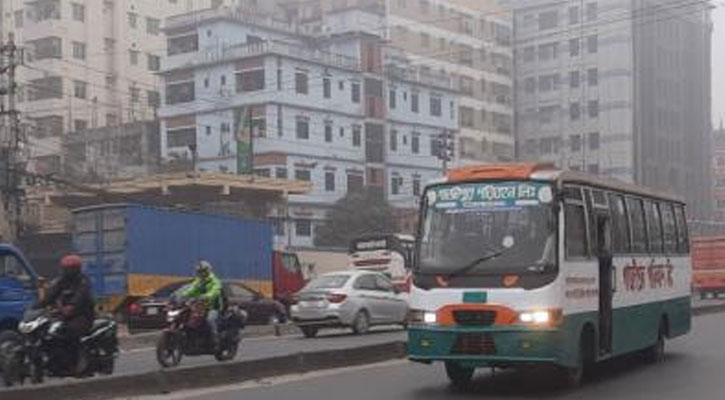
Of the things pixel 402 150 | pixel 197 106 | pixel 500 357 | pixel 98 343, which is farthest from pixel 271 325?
pixel 402 150

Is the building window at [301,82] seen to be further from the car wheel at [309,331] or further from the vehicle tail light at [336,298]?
the vehicle tail light at [336,298]

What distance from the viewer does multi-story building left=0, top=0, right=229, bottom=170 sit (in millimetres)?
89938

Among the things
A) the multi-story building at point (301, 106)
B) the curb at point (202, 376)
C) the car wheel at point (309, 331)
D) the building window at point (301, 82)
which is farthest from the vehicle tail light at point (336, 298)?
the building window at point (301, 82)

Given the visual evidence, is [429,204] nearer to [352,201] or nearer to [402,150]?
[352,201]

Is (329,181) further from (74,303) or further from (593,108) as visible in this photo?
(74,303)

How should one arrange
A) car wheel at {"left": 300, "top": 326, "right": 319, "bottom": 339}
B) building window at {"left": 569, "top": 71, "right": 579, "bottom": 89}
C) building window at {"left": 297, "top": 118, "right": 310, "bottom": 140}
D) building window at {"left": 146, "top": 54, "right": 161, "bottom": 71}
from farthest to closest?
building window at {"left": 569, "top": 71, "right": 579, "bottom": 89}, building window at {"left": 146, "top": 54, "right": 161, "bottom": 71}, building window at {"left": 297, "top": 118, "right": 310, "bottom": 140}, car wheel at {"left": 300, "top": 326, "right": 319, "bottom": 339}

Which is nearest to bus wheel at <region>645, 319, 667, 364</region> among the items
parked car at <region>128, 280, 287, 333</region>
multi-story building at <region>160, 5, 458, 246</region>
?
parked car at <region>128, 280, 287, 333</region>

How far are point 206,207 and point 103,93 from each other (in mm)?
35687

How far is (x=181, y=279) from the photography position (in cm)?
2947

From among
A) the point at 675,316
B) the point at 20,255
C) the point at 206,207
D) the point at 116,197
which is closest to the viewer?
the point at 20,255

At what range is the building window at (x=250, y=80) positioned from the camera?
7712cm

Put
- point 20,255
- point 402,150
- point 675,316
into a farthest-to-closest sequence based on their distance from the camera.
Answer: point 402,150, point 675,316, point 20,255

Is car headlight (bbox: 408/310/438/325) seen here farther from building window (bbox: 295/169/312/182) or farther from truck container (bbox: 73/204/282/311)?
building window (bbox: 295/169/312/182)

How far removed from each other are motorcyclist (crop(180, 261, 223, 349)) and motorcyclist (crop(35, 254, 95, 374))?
134 inches
